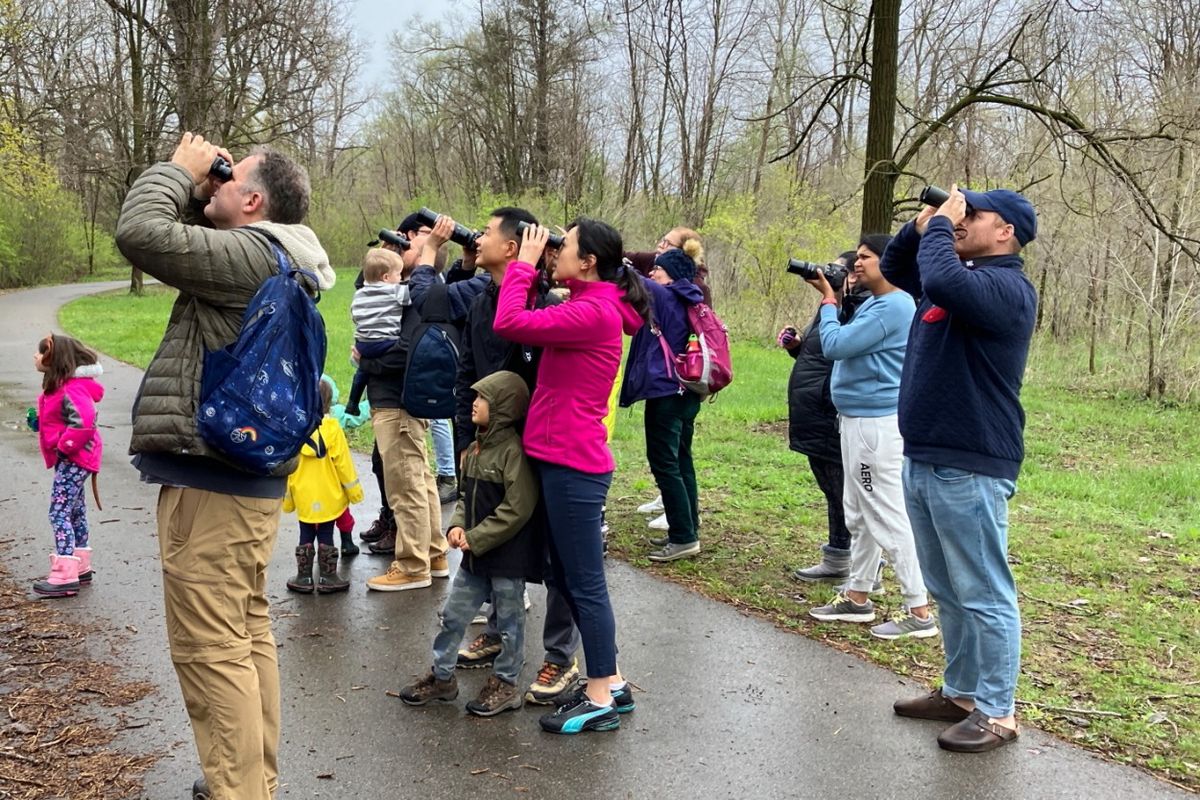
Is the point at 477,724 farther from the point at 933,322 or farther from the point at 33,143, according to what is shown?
the point at 33,143

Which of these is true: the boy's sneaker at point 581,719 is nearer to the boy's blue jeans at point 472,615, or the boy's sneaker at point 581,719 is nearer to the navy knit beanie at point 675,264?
the boy's blue jeans at point 472,615

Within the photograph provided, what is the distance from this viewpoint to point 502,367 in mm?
4137

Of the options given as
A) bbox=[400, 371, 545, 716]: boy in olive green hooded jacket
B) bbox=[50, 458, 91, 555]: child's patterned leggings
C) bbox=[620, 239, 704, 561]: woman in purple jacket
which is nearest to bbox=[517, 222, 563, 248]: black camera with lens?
bbox=[400, 371, 545, 716]: boy in olive green hooded jacket

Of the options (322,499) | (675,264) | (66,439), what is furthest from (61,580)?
(675,264)

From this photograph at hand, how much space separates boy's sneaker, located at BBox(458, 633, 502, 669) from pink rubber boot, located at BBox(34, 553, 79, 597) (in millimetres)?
2343

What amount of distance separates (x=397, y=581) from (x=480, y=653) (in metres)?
1.11

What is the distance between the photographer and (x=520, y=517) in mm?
3746

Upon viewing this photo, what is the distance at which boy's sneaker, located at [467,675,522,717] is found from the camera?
3777 millimetres

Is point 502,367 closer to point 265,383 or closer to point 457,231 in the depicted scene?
point 457,231

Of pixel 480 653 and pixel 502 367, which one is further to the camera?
pixel 480 653

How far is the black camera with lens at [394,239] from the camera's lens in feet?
16.2

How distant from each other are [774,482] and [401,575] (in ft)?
12.3

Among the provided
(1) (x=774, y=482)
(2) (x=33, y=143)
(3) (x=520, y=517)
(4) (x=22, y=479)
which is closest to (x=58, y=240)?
(2) (x=33, y=143)

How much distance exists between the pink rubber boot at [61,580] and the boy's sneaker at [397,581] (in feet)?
5.17
